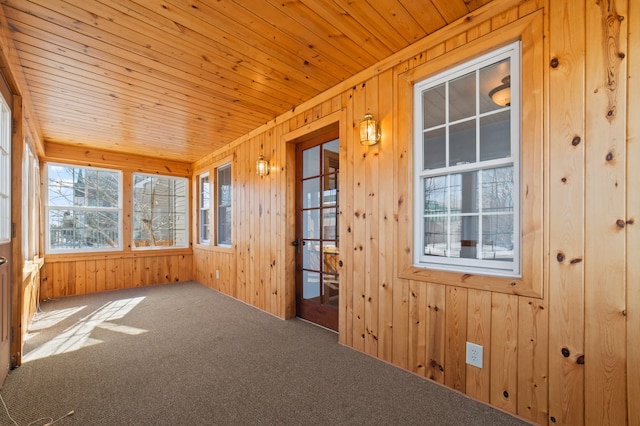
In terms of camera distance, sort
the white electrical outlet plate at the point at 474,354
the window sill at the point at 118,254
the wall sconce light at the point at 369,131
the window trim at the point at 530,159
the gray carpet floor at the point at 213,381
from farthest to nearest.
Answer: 1. the window sill at the point at 118,254
2. the wall sconce light at the point at 369,131
3. the white electrical outlet plate at the point at 474,354
4. the gray carpet floor at the point at 213,381
5. the window trim at the point at 530,159

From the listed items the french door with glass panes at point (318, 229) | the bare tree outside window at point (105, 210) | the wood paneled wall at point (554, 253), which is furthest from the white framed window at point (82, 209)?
the wood paneled wall at point (554, 253)

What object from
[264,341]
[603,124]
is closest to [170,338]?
[264,341]

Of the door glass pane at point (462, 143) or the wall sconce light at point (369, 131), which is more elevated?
the wall sconce light at point (369, 131)

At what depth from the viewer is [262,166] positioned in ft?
12.9

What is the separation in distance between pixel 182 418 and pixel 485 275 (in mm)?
2057

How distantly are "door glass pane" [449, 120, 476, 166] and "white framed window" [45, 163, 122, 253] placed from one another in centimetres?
557

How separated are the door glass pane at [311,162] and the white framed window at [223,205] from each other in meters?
1.88

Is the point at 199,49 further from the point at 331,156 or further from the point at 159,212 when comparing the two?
the point at 159,212

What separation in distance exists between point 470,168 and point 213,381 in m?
2.38

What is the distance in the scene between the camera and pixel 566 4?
1620 millimetres

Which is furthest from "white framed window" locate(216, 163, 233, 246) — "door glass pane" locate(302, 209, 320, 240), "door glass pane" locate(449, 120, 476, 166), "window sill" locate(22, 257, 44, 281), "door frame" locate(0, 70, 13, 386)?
"door glass pane" locate(449, 120, 476, 166)

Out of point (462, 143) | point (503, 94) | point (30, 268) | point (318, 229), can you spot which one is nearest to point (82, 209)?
point (30, 268)

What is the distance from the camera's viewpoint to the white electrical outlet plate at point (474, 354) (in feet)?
6.35

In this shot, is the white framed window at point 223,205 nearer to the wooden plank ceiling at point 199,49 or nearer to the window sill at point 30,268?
the wooden plank ceiling at point 199,49
